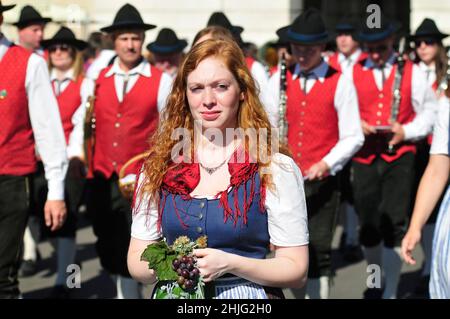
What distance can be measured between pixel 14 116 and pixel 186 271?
2292mm

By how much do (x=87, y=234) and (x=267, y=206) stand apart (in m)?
6.45

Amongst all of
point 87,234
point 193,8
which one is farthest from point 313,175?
point 193,8

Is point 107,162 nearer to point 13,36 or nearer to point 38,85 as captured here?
point 38,85

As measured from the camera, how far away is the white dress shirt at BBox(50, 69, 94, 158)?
21.1ft

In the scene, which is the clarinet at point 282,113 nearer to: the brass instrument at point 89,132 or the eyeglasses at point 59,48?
the brass instrument at point 89,132

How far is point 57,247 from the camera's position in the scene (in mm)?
7164

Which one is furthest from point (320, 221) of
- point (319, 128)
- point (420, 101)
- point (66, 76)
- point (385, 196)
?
point (66, 76)

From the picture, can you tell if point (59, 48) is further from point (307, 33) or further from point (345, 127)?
point (345, 127)

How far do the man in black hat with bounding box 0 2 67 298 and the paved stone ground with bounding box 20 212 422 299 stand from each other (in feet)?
6.55

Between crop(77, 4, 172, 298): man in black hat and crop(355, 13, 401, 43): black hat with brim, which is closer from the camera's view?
crop(77, 4, 172, 298): man in black hat

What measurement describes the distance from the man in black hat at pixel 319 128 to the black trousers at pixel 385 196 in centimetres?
71

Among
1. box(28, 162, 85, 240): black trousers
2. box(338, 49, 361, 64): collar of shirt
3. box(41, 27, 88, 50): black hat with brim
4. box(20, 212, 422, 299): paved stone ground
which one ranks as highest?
box(41, 27, 88, 50): black hat with brim

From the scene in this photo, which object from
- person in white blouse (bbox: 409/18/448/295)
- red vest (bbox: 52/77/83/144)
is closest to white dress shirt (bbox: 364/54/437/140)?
person in white blouse (bbox: 409/18/448/295)

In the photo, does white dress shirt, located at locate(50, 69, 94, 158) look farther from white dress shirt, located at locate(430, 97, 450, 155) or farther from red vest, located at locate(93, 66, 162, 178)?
white dress shirt, located at locate(430, 97, 450, 155)
